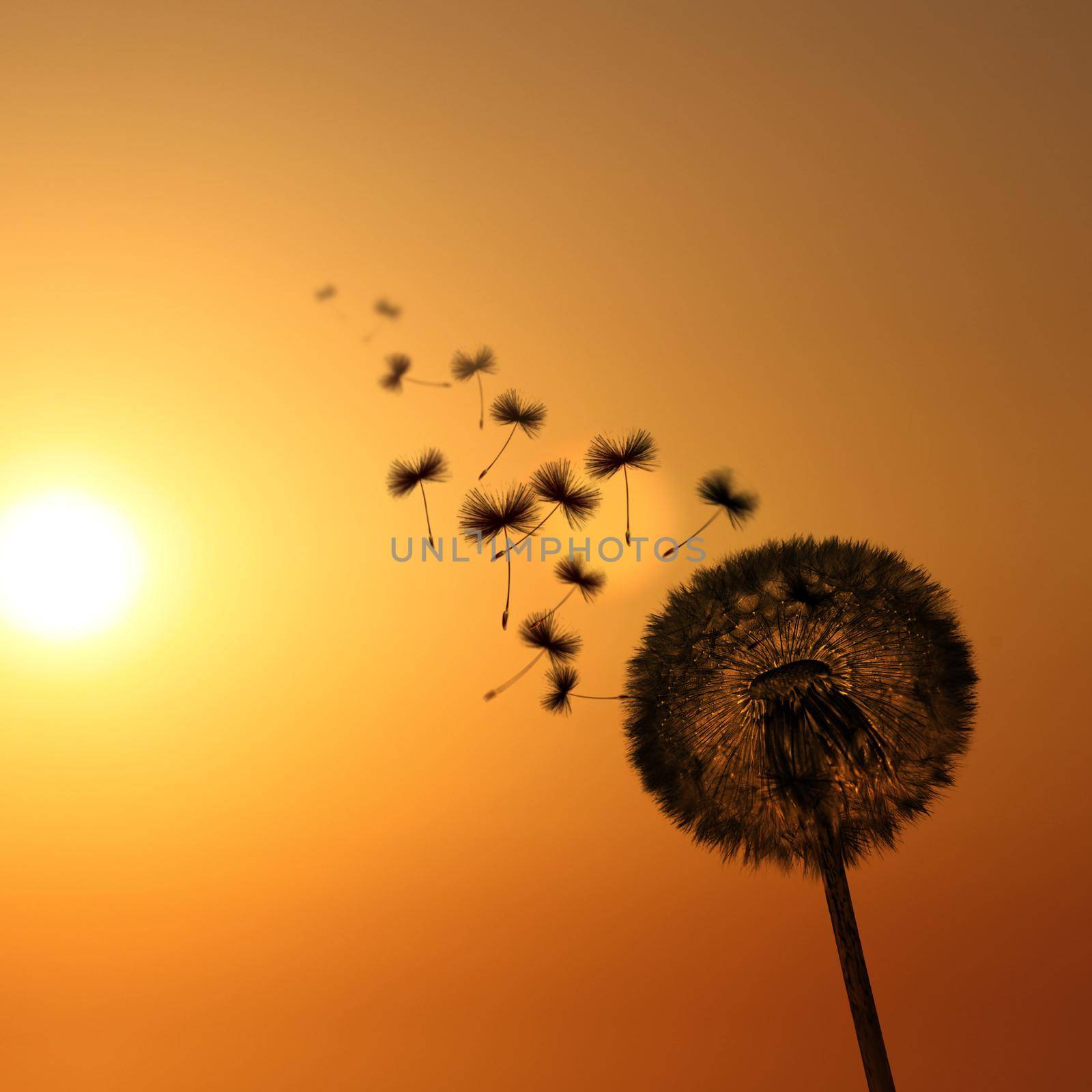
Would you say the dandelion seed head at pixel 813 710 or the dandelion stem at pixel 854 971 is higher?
the dandelion seed head at pixel 813 710

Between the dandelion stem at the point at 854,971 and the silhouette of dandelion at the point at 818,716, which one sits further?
the silhouette of dandelion at the point at 818,716

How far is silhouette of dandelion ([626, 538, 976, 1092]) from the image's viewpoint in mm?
8719

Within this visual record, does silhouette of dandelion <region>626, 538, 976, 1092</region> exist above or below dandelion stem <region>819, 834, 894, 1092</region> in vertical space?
above

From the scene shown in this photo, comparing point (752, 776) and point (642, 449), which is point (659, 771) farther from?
point (642, 449)

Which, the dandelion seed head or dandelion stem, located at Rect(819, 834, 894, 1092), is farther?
the dandelion seed head

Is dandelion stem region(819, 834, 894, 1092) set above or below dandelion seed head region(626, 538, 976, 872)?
below

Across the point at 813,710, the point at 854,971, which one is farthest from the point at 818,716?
the point at 854,971

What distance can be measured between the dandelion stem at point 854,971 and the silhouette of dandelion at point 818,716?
0.05ft

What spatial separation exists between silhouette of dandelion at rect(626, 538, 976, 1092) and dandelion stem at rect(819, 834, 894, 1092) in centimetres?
1

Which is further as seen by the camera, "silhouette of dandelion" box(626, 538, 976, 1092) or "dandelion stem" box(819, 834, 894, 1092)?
"silhouette of dandelion" box(626, 538, 976, 1092)

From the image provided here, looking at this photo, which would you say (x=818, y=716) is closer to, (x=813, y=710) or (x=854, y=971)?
(x=813, y=710)

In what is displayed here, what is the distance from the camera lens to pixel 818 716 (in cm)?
863

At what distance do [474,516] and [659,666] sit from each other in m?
2.74

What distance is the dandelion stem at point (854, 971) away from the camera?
8.31m
